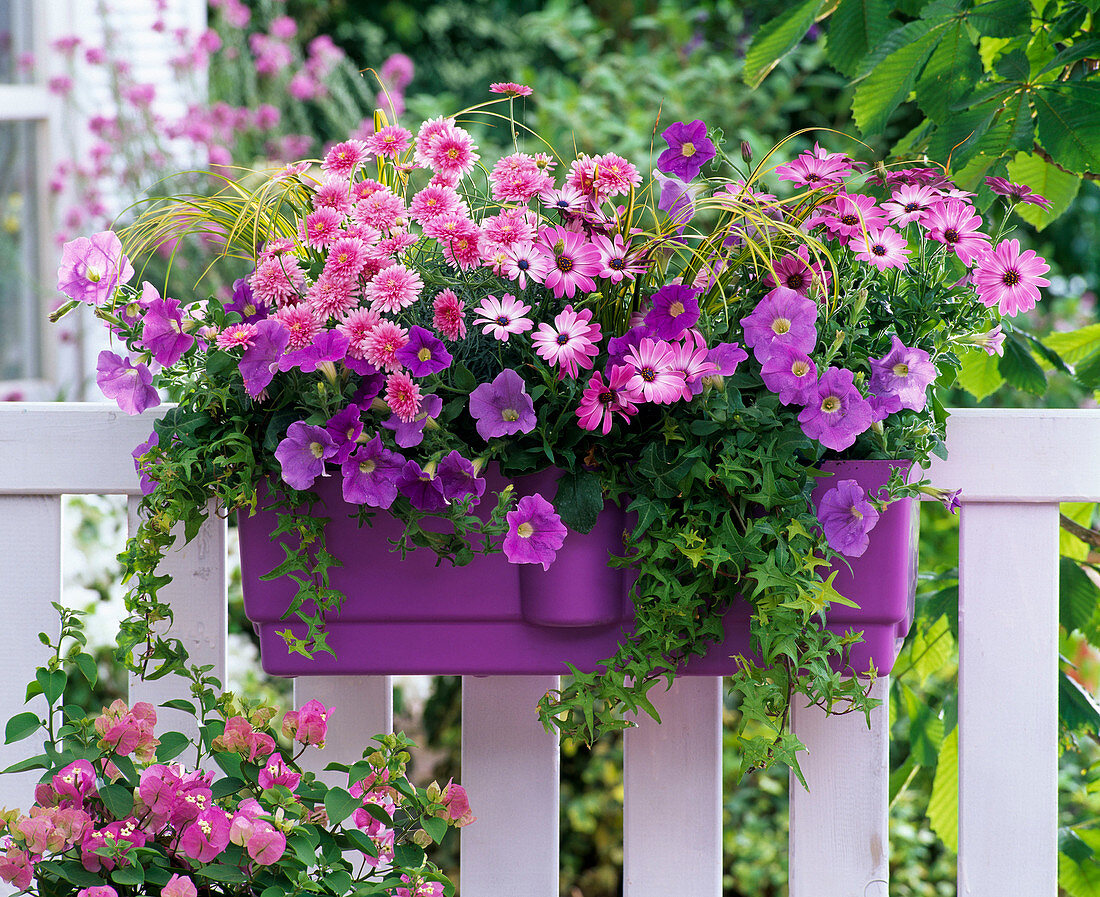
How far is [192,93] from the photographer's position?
3.29 metres

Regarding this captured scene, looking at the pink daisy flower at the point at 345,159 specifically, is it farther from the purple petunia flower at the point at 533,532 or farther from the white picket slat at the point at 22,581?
the white picket slat at the point at 22,581

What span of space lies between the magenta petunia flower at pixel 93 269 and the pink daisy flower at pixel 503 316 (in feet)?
0.91

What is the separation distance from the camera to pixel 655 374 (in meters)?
0.71

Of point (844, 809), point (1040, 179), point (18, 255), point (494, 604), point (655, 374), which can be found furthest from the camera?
point (18, 255)

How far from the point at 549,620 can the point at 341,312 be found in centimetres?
27

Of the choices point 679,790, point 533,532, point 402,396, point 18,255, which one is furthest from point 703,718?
point 18,255

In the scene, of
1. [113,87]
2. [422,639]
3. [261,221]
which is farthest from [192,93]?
[422,639]

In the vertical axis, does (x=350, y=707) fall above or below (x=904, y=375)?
below

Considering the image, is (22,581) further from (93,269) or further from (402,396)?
(402,396)

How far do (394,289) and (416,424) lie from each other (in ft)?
0.31

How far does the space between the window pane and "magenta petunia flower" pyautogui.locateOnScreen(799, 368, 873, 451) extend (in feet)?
8.38

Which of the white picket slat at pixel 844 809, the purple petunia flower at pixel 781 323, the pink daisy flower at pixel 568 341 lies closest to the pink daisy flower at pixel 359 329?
the pink daisy flower at pixel 568 341

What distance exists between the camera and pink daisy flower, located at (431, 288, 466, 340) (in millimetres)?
733

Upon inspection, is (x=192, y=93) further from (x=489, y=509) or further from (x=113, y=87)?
(x=489, y=509)
